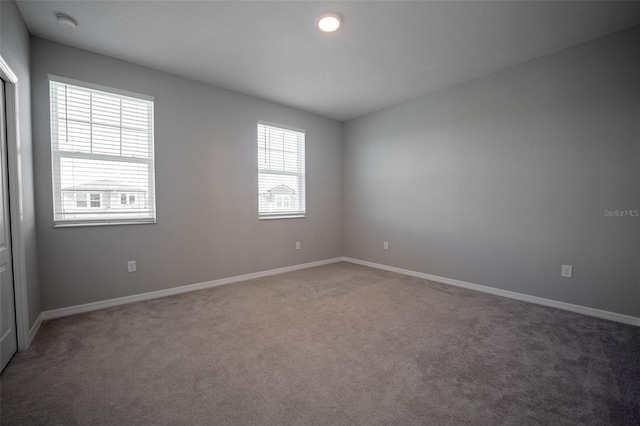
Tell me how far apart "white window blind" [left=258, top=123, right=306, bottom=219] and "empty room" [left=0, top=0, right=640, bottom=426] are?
55 mm

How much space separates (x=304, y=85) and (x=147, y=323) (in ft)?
11.0

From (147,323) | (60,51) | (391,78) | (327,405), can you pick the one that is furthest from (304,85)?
(327,405)

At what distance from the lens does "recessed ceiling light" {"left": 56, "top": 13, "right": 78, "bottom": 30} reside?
234 cm

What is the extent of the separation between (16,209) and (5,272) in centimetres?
47

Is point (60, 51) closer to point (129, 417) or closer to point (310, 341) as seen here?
point (129, 417)

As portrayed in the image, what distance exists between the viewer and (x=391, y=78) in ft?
11.7

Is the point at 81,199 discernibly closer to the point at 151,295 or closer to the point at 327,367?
the point at 151,295

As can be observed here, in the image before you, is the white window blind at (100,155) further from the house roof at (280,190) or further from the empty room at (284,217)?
the house roof at (280,190)

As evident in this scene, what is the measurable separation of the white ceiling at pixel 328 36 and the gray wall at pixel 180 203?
0.85 ft

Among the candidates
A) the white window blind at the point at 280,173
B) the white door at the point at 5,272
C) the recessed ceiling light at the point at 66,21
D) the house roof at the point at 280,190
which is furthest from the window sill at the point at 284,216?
the recessed ceiling light at the point at 66,21

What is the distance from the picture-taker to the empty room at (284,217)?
5.66 feet

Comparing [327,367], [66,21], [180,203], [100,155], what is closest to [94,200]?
[100,155]

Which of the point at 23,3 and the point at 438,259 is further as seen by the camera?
the point at 438,259

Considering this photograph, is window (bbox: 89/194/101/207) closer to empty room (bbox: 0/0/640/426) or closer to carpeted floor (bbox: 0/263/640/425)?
empty room (bbox: 0/0/640/426)
